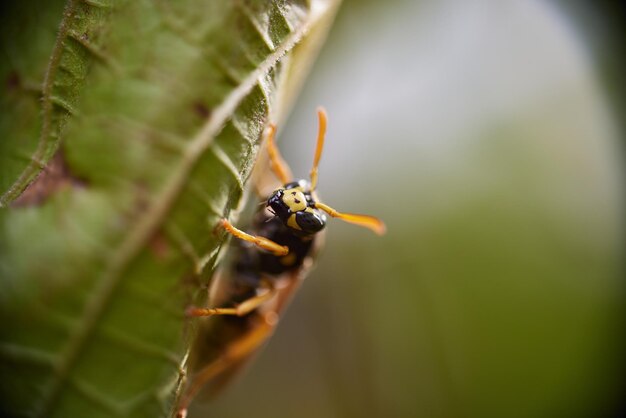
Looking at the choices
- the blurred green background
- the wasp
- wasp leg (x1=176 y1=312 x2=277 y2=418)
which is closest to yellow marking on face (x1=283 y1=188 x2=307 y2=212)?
the wasp

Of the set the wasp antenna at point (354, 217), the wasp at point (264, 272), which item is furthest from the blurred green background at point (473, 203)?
the wasp antenna at point (354, 217)

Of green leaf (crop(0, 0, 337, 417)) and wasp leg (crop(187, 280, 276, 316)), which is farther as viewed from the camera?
wasp leg (crop(187, 280, 276, 316))

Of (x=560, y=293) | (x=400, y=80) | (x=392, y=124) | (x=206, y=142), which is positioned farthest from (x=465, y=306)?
(x=206, y=142)

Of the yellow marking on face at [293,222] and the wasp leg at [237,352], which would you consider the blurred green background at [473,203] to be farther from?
A: the yellow marking on face at [293,222]

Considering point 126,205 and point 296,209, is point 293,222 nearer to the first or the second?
point 296,209

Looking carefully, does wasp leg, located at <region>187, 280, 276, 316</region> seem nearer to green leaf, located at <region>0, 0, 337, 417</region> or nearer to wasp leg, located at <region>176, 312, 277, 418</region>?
wasp leg, located at <region>176, 312, 277, 418</region>
